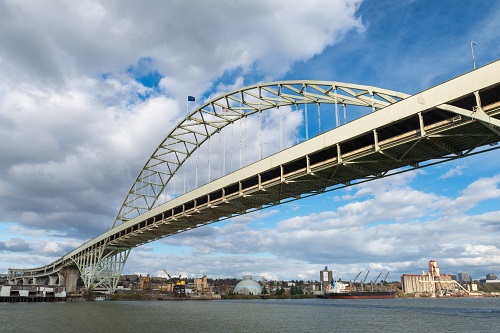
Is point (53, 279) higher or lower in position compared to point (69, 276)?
lower

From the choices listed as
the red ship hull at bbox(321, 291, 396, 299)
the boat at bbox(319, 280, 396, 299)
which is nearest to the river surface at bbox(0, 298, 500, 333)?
the red ship hull at bbox(321, 291, 396, 299)

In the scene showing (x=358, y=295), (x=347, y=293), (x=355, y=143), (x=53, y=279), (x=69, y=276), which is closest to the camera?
(x=355, y=143)

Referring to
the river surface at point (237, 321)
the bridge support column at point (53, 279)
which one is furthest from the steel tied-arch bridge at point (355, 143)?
the bridge support column at point (53, 279)

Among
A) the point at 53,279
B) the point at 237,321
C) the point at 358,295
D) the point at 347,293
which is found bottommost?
the point at 358,295

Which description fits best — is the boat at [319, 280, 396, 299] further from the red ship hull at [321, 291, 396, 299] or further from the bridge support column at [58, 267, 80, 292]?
the bridge support column at [58, 267, 80, 292]

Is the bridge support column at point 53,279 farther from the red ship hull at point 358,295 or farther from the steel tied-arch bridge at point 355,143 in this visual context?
the red ship hull at point 358,295

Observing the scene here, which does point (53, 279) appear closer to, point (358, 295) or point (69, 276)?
point (69, 276)

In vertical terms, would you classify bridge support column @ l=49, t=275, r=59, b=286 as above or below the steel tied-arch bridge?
below

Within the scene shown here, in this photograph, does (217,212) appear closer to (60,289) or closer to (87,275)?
(87,275)

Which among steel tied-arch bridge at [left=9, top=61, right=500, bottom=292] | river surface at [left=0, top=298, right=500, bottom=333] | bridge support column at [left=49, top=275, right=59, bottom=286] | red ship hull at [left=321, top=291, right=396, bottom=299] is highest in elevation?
steel tied-arch bridge at [left=9, top=61, right=500, bottom=292]

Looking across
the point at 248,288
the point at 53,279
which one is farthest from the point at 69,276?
the point at 248,288

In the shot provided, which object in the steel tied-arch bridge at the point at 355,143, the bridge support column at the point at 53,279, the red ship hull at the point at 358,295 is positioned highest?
the steel tied-arch bridge at the point at 355,143

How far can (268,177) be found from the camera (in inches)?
1476

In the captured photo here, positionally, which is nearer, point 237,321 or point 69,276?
point 237,321
